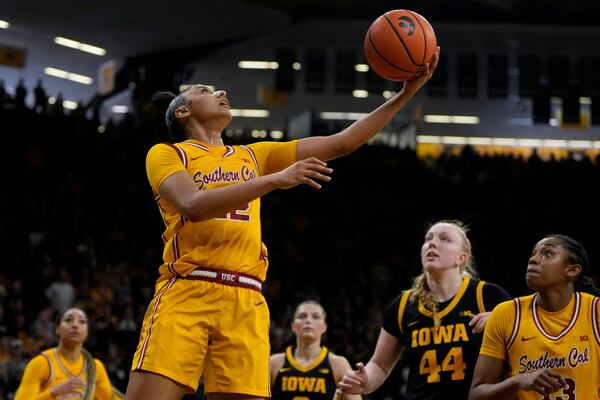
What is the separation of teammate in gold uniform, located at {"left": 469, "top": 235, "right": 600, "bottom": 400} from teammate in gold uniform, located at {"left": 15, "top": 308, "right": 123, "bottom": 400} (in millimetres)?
3436

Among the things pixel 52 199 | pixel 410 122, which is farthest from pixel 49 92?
pixel 52 199

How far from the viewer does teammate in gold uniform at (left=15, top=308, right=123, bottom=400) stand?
22.8 feet

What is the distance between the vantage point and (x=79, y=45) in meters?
22.5

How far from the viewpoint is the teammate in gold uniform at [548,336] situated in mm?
4547

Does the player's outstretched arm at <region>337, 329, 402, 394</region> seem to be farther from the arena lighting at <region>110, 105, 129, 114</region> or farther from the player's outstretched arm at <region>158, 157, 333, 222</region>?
the arena lighting at <region>110, 105, 129, 114</region>

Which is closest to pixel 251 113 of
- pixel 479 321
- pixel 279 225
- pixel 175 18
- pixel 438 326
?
pixel 175 18

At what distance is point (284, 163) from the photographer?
456 cm

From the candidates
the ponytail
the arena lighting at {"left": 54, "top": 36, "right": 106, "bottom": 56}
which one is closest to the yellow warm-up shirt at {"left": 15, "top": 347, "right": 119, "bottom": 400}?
the ponytail

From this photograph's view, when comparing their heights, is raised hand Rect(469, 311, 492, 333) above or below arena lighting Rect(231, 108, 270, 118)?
below

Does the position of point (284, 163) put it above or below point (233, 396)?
above

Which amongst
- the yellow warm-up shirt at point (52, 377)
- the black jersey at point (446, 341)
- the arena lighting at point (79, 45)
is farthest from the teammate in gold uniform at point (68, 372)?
the arena lighting at point (79, 45)

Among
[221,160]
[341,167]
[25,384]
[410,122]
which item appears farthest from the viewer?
[410,122]

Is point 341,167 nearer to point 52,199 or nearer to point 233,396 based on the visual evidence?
point 52,199

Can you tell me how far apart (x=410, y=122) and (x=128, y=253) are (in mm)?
10926
